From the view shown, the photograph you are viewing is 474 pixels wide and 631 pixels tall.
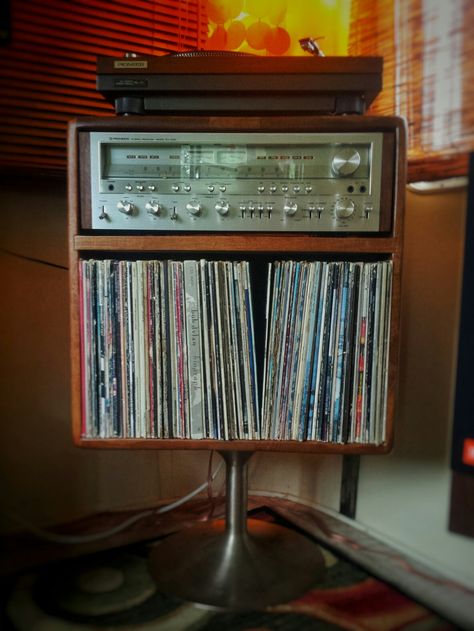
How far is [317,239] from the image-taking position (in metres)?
0.71

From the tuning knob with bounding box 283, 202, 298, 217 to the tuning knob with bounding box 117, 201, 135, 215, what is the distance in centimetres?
21

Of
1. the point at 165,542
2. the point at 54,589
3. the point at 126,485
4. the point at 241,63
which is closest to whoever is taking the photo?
the point at 241,63

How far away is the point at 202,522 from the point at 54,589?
0.30 meters

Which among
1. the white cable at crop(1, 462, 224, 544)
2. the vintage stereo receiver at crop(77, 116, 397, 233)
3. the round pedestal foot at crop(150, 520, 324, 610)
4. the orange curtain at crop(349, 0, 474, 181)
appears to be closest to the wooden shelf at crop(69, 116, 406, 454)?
the vintage stereo receiver at crop(77, 116, 397, 233)

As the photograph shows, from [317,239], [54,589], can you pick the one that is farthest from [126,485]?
[317,239]

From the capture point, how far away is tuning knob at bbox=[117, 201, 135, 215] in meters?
0.71

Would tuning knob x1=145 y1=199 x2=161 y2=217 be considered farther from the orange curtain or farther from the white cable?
the white cable

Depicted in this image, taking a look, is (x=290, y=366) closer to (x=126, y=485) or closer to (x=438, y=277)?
(x=438, y=277)

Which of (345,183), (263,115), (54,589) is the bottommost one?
(54,589)

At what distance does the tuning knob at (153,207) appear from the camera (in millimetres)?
709

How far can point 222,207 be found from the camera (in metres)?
0.71

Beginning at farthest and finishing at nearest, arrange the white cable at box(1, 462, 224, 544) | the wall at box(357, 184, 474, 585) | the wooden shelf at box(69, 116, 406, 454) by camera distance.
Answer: the white cable at box(1, 462, 224, 544) → the wall at box(357, 184, 474, 585) → the wooden shelf at box(69, 116, 406, 454)

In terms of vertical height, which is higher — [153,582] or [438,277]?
[438,277]

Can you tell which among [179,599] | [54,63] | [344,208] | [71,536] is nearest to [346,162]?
[344,208]
